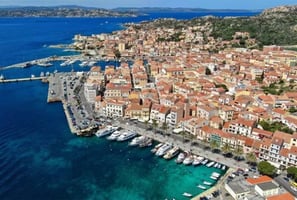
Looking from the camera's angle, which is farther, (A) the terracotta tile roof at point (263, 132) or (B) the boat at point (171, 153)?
(A) the terracotta tile roof at point (263, 132)

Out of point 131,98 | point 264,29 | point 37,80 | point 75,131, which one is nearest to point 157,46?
point 264,29

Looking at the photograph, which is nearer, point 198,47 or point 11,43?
point 198,47

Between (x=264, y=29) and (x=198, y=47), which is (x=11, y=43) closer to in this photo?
(x=198, y=47)

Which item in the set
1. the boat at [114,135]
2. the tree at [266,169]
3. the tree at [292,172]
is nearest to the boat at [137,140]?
the boat at [114,135]

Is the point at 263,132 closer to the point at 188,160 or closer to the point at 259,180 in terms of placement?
the point at 259,180

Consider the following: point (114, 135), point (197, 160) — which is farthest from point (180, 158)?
point (114, 135)

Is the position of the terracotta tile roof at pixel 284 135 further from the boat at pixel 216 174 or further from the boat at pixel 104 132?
the boat at pixel 104 132

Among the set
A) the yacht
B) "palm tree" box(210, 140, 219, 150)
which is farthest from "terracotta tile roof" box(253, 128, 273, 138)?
the yacht
